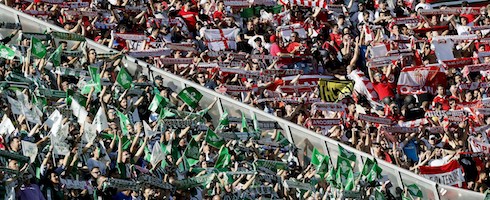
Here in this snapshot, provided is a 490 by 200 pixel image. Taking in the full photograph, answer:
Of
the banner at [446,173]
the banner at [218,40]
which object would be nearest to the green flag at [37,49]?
the banner at [218,40]

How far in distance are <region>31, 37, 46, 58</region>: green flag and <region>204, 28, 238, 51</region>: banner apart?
534cm

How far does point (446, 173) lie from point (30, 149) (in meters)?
8.81

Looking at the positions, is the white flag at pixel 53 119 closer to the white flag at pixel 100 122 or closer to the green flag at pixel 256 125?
the white flag at pixel 100 122

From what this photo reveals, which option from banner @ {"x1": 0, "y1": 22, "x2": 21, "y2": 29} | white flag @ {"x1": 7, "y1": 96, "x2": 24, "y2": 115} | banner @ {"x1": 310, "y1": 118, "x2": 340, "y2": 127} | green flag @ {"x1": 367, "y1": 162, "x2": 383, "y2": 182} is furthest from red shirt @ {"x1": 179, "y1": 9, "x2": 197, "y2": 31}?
white flag @ {"x1": 7, "y1": 96, "x2": 24, "y2": 115}

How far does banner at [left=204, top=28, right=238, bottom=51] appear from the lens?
29391 millimetres

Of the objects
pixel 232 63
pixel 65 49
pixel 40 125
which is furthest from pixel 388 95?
pixel 40 125

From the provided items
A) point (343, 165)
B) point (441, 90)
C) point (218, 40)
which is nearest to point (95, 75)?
point (343, 165)

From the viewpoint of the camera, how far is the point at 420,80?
30.4 metres

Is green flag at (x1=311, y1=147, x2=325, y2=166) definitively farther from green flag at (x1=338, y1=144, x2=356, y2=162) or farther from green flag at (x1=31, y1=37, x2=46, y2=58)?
green flag at (x1=31, y1=37, x2=46, y2=58)

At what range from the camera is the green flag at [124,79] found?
24984mm

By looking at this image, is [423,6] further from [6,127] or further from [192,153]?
[6,127]

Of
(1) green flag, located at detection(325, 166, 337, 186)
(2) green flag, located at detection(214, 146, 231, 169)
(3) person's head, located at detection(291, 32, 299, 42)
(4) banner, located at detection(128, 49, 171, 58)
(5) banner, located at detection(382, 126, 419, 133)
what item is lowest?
(5) banner, located at detection(382, 126, 419, 133)

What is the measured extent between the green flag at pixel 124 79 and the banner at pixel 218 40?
14.3 feet

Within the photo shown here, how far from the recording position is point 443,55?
31219 mm
